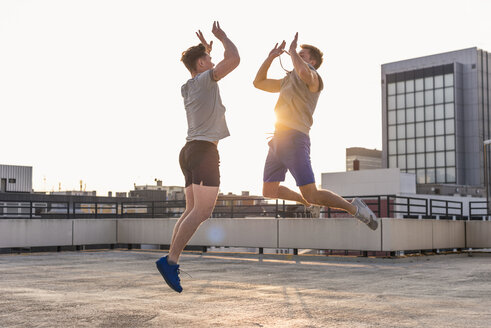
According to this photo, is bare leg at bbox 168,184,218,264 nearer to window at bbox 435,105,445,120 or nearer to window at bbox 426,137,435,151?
window at bbox 435,105,445,120

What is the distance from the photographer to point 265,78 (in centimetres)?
650

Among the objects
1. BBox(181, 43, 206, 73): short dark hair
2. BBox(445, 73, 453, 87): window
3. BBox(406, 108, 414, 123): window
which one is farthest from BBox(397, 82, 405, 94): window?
BBox(181, 43, 206, 73): short dark hair

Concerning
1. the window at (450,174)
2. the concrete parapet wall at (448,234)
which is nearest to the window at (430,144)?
the window at (450,174)

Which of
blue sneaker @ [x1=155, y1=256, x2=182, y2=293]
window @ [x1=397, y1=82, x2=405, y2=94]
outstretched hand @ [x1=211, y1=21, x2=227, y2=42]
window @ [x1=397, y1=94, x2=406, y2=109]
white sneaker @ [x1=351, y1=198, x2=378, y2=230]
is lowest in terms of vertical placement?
blue sneaker @ [x1=155, y1=256, x2=182, y2=293]

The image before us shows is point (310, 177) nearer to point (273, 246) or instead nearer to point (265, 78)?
point (265, 78)

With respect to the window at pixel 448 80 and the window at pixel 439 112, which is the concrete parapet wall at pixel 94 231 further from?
the window at pixel 439 112

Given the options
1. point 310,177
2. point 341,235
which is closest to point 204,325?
point 310,177

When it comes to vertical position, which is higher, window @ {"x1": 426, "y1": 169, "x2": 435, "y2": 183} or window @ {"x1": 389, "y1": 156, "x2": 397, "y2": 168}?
window @ {"x1": 389, "y1": 156, "x2": 397, "y2": 168}

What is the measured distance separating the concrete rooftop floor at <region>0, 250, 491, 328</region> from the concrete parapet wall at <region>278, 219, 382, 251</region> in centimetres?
421

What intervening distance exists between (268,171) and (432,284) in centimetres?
345

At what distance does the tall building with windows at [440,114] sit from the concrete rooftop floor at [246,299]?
278ft

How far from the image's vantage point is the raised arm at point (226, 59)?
524 centimetres

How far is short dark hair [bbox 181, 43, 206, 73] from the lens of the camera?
564 cm

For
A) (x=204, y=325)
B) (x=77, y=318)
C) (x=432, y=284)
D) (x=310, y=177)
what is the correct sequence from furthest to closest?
(x=432, y=284)
(x=310, y=177)
(x=77, y=318)
(x=204, y=325)
